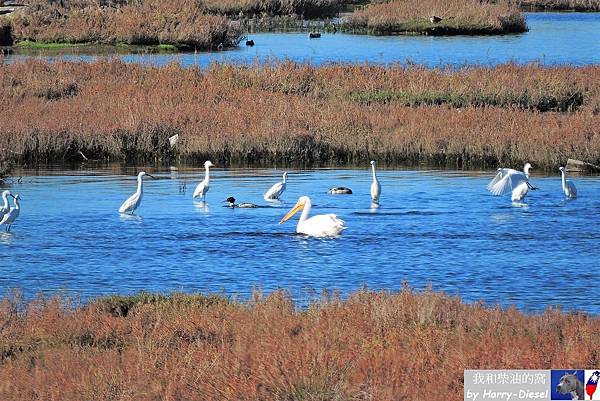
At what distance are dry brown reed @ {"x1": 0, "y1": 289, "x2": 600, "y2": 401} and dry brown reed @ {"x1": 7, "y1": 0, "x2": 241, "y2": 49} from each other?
150 feet

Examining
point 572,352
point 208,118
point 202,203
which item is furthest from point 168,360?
point 208,118

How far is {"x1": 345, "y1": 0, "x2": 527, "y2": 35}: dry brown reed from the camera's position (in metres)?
65.1

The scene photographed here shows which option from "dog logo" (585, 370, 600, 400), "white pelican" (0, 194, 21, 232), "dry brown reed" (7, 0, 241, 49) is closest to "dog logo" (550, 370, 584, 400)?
"dog logo" (585, 370, 600, 400)

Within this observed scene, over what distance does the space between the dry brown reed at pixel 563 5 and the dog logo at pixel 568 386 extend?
283 feet

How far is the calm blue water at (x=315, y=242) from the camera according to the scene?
13609 mm

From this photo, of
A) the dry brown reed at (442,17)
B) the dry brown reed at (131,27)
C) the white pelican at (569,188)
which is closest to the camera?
the white pelican at (569,188)

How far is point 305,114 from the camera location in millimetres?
26469

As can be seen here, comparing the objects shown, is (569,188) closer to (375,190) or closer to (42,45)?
(375,190)

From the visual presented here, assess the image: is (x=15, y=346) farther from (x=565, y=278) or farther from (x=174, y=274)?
(x=565, y=278)

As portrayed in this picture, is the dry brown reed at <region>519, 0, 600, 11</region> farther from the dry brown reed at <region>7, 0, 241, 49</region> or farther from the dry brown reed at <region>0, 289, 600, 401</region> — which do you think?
the dry brown reed at <region>0, 289, 600, 401</region>

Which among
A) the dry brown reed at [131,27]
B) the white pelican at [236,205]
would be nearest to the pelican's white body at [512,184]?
the white pelican at [236,205]

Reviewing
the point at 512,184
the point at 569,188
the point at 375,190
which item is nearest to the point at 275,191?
the point at 375,190

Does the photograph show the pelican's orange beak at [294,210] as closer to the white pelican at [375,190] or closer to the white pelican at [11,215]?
the white pelican at [375,190]

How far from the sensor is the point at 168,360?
855 cm
